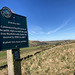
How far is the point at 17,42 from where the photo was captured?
366 cm

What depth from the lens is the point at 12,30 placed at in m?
3.52

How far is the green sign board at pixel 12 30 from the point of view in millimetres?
3189

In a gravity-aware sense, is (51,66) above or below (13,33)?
below

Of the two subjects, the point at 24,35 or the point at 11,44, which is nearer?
the point at 11,44

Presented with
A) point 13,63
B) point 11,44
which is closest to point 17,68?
point 13,63

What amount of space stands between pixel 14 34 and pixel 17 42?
1.24 feet

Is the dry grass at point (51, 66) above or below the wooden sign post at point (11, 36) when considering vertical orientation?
below

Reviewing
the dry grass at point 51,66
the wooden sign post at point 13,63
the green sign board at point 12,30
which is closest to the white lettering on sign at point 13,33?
the green sign board at point 12,30

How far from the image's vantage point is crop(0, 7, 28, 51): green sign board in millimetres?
3189

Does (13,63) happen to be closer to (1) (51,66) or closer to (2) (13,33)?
(2) (13,33)

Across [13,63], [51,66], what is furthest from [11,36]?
[51,66]

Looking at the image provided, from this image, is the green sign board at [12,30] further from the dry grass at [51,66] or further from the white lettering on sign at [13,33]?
the dry grass at [51,66]

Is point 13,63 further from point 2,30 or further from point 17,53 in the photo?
point 2,30

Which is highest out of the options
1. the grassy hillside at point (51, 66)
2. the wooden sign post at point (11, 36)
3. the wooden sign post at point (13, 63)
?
the wooden sign post at point (11, 36)
